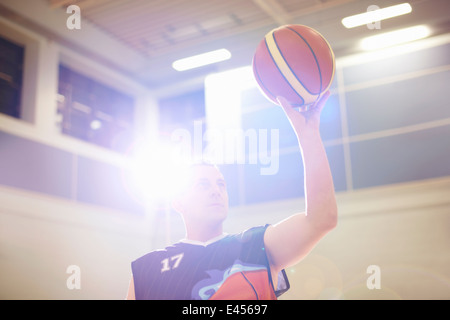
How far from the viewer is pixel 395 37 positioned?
17.6 ft

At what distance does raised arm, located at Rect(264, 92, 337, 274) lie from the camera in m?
1.99

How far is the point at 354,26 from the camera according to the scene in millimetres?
5324

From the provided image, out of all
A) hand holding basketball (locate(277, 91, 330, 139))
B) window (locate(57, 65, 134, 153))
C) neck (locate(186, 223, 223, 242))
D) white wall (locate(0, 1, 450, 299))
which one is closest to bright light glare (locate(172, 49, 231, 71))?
window (locate(57, 65, 134, 153))

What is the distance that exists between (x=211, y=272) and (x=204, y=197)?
0.39 meters

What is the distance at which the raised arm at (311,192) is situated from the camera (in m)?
1.99

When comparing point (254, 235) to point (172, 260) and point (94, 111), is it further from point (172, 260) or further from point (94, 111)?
point (94, 111)

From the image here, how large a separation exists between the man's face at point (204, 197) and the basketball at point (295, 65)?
1.57 feet

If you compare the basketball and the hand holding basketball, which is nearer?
the hand holding basketball

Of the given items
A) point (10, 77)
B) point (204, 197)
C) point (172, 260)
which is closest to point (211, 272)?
point (172, 260)

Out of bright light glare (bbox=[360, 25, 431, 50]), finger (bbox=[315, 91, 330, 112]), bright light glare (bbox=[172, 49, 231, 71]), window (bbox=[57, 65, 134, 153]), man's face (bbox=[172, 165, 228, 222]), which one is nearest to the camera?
finger (bbox=[315, 91, 330, 112])

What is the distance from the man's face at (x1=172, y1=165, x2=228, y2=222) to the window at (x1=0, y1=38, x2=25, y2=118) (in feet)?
9.24

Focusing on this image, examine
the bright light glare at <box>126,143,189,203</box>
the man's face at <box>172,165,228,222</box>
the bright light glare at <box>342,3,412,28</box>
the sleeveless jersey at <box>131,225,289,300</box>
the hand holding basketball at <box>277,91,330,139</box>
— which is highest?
the bright light glare at <box>342,3,412,28</box>

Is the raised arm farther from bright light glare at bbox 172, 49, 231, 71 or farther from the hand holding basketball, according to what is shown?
bright light glare at bbox 172, 49, 231, 71
